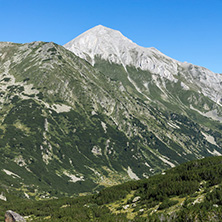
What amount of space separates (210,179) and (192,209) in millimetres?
17348

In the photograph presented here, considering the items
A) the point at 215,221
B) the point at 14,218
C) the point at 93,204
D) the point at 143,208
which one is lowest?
the point at 215,221

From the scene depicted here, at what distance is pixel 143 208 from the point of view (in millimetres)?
53250

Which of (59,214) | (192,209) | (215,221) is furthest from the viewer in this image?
(59,214)

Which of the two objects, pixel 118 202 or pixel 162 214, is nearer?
pixel 162 214

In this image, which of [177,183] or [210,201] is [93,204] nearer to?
[177,183]

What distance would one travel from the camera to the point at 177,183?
57812 millimetres

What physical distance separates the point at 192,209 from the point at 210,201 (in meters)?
4.35

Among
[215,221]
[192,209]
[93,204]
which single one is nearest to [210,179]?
[192,209]

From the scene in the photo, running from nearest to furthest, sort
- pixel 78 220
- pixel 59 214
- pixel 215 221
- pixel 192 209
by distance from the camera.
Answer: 1. pixel 215 221
2. pixel 192 209
3. pixel 78 220
4. pixel 59 214

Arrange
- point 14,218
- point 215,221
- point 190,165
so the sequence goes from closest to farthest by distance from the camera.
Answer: point 215,221, point 14,218, point 190,165

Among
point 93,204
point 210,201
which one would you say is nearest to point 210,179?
point 210,201

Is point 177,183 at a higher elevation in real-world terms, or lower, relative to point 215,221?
higher

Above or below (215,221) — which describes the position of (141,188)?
above

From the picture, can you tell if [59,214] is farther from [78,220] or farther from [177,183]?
[177,183]
